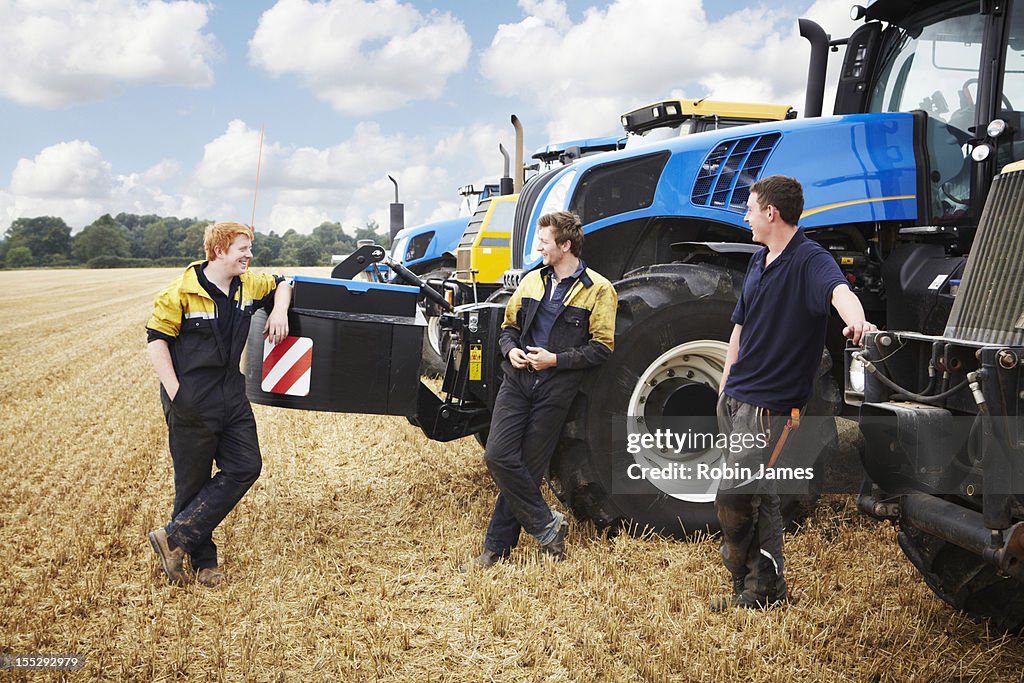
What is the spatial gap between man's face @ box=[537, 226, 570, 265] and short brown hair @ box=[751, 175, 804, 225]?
110 centimetres

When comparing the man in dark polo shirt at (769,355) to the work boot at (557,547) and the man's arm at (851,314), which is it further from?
the work boot at (557,547)

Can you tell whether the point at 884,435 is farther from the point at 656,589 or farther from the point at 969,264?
the point at 656,589

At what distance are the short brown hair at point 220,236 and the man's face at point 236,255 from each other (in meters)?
0.02

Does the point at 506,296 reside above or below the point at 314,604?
above

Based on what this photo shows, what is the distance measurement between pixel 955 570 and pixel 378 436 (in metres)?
4.88

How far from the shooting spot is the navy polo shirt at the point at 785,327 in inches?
138

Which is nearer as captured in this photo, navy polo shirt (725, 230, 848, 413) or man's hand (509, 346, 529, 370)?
navy polo shirt (725, 230, 848, 413)

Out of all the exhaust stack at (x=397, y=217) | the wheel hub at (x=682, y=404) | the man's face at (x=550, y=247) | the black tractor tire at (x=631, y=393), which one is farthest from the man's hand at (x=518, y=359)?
the exhaust stack at (x=397, y=217)

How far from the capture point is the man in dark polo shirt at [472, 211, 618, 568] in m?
4.35

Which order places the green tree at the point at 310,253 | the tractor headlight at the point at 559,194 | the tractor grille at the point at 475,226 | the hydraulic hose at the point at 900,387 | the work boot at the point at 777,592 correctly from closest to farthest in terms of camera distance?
the hydraulic hose at the point at 900,387 < the work boot at the point at 777,592 < the tractor headlight at the point at 559,194 < the tractor grille at the point at 475,226 < the green tree at the point at 310,253

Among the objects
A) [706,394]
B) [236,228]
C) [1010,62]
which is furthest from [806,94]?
[236,228]

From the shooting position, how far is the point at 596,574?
4125mm

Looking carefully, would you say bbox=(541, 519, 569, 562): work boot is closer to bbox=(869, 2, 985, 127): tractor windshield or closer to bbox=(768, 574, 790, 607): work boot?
bbox=(768, 574, 790, 607): work boot

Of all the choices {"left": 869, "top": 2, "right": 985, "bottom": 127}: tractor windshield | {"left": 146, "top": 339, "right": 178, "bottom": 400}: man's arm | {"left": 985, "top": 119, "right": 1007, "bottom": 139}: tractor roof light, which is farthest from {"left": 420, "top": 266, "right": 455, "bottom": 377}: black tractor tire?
{"left": 985, "top": 119, "right": 1007, "bottom": 139}: tractor roof light
